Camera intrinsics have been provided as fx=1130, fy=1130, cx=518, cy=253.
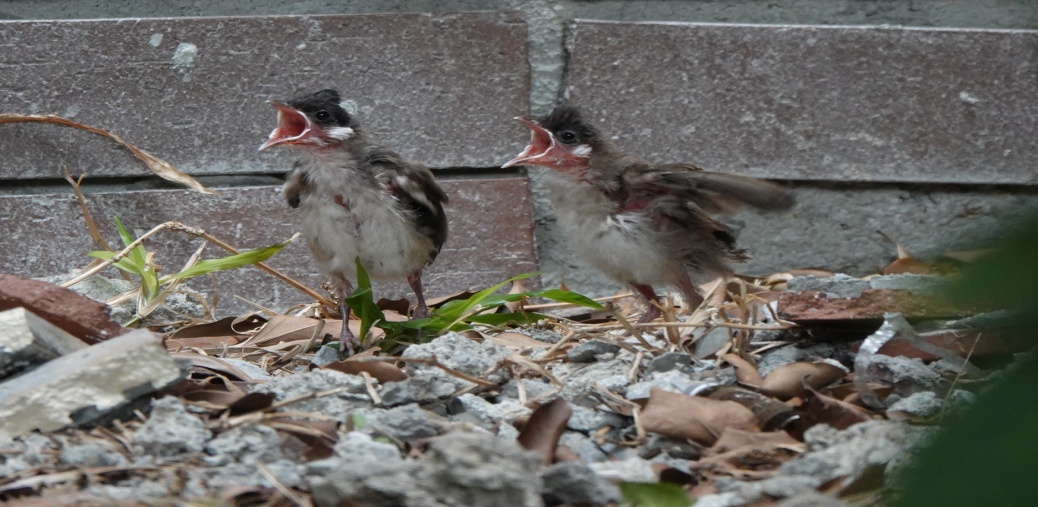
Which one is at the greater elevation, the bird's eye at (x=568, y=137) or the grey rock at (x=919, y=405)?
the bird's eye at (x=568, y=137)

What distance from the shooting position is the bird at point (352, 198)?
3535mm

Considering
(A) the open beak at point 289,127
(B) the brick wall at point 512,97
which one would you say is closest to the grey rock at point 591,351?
(A) the open beak at point 289,127

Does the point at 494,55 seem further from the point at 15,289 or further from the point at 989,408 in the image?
the point at 989,408

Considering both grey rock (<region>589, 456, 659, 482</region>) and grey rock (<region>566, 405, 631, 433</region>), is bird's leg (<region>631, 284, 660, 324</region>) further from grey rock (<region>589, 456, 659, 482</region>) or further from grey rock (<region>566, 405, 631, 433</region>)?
grey rock (<region>589, 456, 659, 482</region>)

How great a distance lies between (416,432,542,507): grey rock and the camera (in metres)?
1.55

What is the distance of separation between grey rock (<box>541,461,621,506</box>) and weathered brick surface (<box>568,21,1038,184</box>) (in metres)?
2.60

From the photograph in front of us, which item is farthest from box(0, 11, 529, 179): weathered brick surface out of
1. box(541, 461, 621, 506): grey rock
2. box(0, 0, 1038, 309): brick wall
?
box(541, 461, 621, 506): grey rock

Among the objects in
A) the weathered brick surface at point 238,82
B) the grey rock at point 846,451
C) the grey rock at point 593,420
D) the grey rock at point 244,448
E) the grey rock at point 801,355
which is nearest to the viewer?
the grey rock at point 846,451

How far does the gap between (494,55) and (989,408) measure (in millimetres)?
3433

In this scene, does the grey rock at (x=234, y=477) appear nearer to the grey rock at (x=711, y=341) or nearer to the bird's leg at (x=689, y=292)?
the grey rock at (x=711, y=341)

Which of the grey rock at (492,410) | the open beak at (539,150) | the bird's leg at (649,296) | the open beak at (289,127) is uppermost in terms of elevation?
the open beak at (289,127)

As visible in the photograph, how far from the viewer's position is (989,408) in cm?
78

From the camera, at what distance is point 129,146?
12.7 ft

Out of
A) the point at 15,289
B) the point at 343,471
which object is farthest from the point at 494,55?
the point at 343,471
